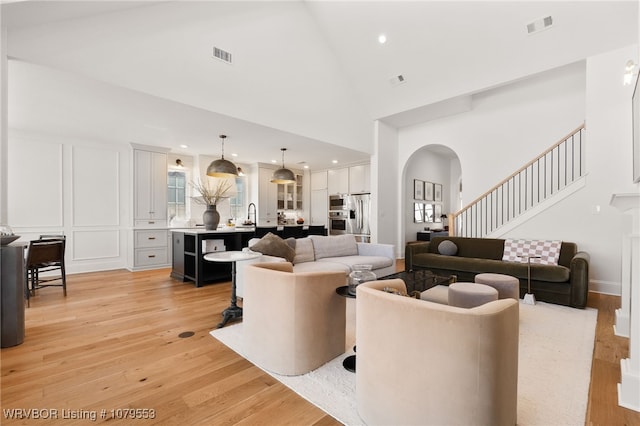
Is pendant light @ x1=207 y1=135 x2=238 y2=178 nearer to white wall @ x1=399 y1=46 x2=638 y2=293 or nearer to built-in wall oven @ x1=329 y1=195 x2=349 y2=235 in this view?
built-in wall oven @ x1=329 y1=195 x2=349 y2=235

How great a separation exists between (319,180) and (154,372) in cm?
737

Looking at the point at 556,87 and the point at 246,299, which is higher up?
the point at 556,87

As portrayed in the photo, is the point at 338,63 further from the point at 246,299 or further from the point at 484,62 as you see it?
the point at 246,299

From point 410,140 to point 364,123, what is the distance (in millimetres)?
1358

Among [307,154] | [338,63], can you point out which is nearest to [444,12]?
[338,63]

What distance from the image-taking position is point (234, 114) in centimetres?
444

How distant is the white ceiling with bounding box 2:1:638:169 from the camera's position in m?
3.17

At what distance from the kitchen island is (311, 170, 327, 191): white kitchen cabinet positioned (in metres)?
4.20

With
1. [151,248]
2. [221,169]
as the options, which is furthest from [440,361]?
[151,248]

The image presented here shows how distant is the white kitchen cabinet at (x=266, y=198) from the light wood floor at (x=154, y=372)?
4574 mm

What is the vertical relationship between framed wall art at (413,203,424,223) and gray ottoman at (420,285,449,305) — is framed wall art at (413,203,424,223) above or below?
above

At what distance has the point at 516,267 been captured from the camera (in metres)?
3.81

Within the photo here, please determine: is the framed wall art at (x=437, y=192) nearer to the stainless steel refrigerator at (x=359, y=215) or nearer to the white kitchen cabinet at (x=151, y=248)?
the stainless steel refrigerator at (x=359, y=215)

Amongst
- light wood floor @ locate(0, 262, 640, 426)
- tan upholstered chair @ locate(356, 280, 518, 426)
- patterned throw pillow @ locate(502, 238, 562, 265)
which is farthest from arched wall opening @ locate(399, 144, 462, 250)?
tan upholstered chair @ locate(356, 280, 518, 426)
